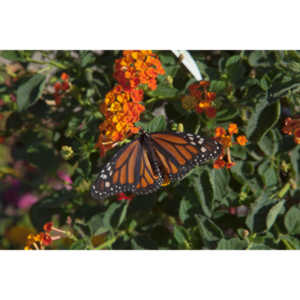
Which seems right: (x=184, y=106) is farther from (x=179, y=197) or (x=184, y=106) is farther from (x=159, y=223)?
(x=159, y=223)

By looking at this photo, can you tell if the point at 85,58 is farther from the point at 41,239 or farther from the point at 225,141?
the point at 41,239

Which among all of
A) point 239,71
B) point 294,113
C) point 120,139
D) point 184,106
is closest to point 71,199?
point 120,139

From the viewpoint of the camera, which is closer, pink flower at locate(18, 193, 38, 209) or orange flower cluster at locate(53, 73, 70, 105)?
orange flower cluster at locate(53, 73, 70, 105)

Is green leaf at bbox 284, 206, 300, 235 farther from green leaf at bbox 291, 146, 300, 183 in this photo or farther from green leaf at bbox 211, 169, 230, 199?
green leaf at bbox 211, 169, 230, 199

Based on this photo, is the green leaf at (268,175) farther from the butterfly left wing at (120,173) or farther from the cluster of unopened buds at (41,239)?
the cluster of unopened buds at (41,239)

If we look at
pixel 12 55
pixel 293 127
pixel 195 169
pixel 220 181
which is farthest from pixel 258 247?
pixel 12 55

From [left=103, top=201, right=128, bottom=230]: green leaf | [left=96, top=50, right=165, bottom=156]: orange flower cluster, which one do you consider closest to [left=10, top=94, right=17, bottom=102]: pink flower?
[left=96, top=50, right=165, bottom=156]: orange flower cluster
